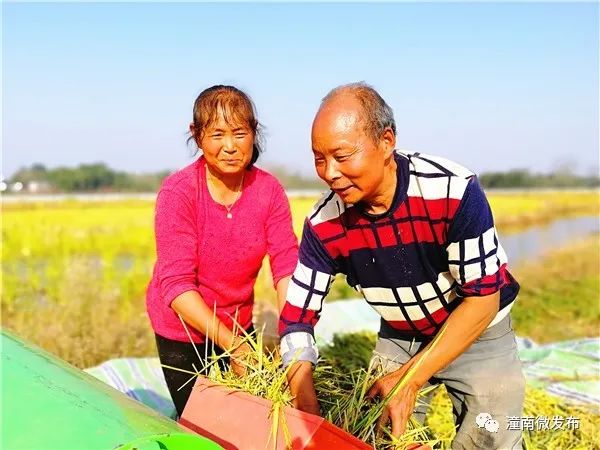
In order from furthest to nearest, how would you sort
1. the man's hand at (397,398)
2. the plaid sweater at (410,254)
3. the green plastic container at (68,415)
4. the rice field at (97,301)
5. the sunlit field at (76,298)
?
the sunlit field at (76,298) < the rice field at (97,301) < the plaid sweater at (410,254) < the man's hand at (397,398) < the green plastic container at (68,415)

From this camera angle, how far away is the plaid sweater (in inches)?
92.2

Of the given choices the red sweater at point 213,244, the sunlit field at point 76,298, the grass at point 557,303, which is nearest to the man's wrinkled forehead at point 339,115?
the red sweater at point 213,244

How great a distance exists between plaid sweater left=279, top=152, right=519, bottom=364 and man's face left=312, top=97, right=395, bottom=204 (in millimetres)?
248

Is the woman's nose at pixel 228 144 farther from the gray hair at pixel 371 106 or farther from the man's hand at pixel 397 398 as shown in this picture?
Result: the man's hand at pixel 397 398

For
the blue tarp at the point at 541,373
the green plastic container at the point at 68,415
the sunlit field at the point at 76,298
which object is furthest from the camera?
the sunlit field at the point at 76,298

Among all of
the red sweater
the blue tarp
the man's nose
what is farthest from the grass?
the man's nose

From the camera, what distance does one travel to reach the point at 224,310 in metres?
3.06

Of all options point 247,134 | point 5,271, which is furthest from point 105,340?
point 247,134

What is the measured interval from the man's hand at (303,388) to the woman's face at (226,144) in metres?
0.88

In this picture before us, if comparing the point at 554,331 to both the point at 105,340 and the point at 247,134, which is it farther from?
the point at 247,134

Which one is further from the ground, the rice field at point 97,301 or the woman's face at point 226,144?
the woman's face at point 226,144

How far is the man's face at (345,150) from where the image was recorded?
211 cm

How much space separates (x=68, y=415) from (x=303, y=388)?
2.45 ft

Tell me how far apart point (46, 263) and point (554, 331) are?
19.3 ft
